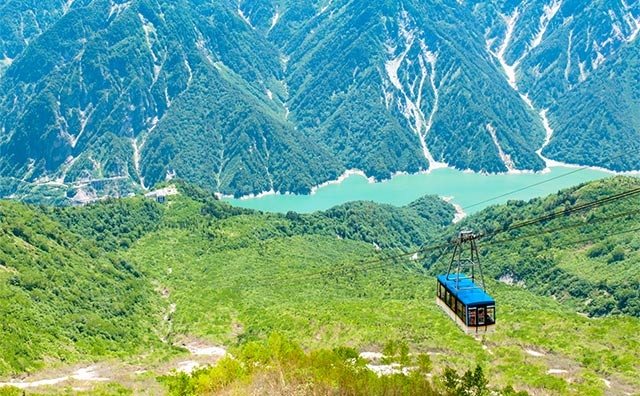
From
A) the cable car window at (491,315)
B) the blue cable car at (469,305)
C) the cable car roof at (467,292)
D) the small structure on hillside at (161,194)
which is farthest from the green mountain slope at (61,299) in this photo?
the cable car window at (491,315)

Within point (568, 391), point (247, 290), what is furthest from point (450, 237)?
point (568, 391)

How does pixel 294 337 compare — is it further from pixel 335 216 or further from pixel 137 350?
pixel 335 216

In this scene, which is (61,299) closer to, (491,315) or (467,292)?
(467,292)

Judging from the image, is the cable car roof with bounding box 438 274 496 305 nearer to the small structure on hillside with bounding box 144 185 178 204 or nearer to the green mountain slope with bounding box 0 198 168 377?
the green mountain slope with bounding box 0 198 168 377

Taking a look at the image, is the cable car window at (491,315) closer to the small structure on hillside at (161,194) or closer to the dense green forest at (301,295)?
the dense green forest at (301,295)

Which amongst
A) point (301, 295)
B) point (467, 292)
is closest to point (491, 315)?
point (467, 292)

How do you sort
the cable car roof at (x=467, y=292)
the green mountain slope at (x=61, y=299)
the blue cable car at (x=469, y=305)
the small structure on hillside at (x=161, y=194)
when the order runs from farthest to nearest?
the small structure on hillside at (x=161, y=194), the green mountain slope at (x=61, y=299), the cable car roof at (x=467, y=292), the blue cable car at (x=469, y=305)
